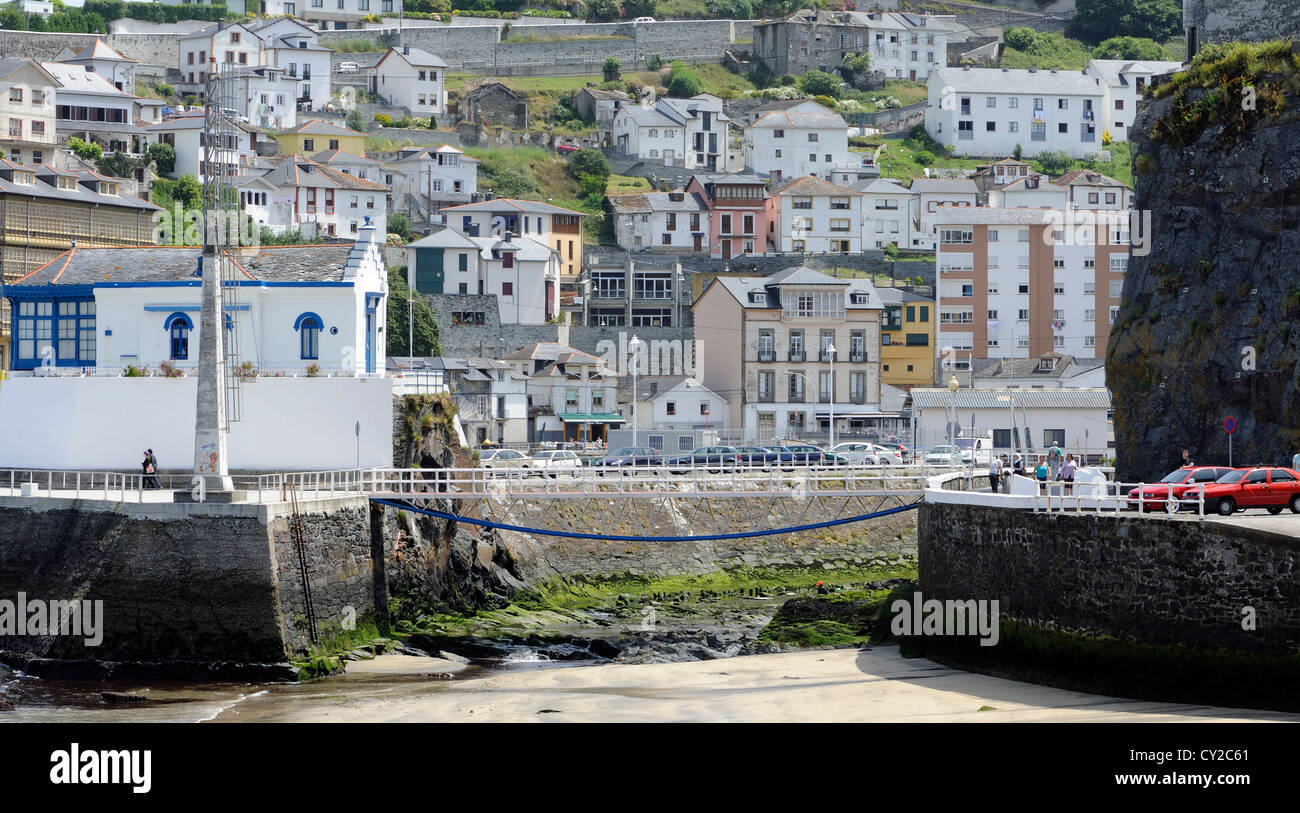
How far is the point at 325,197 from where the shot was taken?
10069 centimetres

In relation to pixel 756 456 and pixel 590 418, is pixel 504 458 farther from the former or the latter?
pixel 590 418

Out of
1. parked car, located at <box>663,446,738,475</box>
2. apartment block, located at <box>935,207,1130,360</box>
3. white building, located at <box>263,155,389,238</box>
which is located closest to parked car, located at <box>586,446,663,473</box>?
parked car, located at <box>663,446,738,475</box>

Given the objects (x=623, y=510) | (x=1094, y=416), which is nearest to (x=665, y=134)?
(x=1094, y=416)

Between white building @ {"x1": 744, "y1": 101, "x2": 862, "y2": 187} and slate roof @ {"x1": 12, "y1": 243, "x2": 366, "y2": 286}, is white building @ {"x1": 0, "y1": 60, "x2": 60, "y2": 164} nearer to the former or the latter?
white building @ {"x1": 744, "y1": 101, "x2": 862, "y2": 187}

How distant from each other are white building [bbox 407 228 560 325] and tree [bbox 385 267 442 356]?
16.1 ft

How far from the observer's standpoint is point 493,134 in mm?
124875

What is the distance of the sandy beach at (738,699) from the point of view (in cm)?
2908

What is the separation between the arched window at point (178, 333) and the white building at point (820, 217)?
62425 mm

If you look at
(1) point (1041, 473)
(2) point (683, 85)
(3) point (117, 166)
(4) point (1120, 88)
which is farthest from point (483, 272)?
(4) point (1120, 88)

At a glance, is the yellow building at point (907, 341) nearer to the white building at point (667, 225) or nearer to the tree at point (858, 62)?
the white building at point (667, 225)

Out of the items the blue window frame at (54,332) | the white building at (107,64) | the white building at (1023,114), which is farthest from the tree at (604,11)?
the blue window frame at (54,332)

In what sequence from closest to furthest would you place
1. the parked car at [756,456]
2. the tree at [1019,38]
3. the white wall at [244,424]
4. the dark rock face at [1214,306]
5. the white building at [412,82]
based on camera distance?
the dark rock face at [1214,306] < the white wall at [244,424] < the parked car at [756,456] < the white building at [412,82] < the tree at [1019,38]

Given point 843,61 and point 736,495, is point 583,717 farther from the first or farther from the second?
point 843,61

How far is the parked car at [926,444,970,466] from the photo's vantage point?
57581 mm
